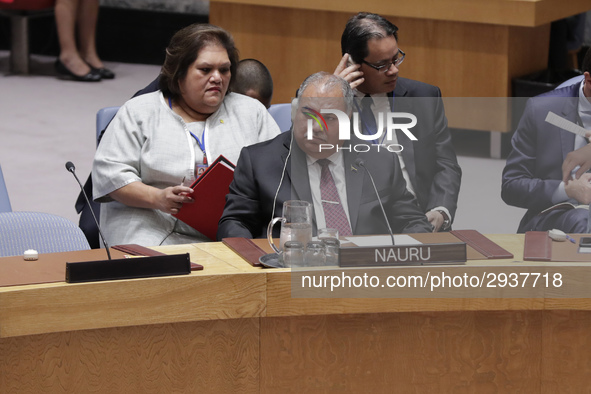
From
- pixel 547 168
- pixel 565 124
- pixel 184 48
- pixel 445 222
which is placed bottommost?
pixel 445 222

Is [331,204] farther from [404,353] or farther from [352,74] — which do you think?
[352,74]

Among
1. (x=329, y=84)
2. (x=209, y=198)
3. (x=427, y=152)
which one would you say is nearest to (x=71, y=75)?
(x=209, y=198)

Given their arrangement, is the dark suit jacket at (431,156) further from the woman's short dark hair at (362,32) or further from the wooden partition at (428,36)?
the wooden partition at (428,36)

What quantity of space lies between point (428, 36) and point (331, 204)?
11.0 feet

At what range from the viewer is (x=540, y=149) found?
7.76 ft

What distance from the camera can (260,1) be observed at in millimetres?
5770

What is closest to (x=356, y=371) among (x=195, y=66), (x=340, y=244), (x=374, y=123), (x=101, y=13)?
(x=340, y=244)

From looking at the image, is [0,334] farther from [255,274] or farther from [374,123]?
[374,123]

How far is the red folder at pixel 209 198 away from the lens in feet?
9.02

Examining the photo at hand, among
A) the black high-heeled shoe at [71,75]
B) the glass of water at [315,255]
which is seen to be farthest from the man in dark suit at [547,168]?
the black high-heeled shoe at [71,75]

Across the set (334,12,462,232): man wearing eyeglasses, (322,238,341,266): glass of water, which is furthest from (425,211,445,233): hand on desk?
(322,238,341,266): glass of water

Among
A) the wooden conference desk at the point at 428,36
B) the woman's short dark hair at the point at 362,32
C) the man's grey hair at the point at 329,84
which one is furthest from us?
the wooden conference desk at the point at 428,36

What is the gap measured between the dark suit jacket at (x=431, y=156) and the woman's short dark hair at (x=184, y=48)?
975 millimetres

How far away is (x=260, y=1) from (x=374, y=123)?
12.2ft
